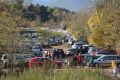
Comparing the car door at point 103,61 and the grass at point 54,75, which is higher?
the grass at point 54,75

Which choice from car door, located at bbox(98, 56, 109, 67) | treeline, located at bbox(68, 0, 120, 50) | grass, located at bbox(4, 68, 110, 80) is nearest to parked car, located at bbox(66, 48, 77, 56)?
treeline, located at bbox(68, 0, 120, 50)

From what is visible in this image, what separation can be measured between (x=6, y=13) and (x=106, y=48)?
2814cm

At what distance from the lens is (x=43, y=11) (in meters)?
190

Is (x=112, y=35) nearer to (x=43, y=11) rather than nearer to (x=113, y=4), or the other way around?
(x=113, y=4)

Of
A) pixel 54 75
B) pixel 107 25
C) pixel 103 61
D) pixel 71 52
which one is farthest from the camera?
→ pixel 71 52

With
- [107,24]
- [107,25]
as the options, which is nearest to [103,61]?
[107,25]

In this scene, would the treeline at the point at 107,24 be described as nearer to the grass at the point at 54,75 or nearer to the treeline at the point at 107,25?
the treeline at the point at 107,25

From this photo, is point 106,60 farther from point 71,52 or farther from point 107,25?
point 71,52

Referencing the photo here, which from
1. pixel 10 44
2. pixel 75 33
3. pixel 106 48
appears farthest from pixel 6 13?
pixel 75 33

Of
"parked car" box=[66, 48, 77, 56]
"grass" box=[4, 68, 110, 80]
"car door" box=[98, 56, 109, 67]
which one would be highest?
"grass" box=[4, 68, 110, 80]

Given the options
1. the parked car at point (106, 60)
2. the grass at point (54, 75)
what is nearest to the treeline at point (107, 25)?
the parked car at point (106, 60)

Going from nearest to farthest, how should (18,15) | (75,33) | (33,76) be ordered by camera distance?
1. (33,76)
2. (18,15)
3. (75,33)

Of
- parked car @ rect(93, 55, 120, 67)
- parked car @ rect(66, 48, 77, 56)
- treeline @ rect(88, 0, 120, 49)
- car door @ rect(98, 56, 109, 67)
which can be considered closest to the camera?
parked car @ rect(93, 55, 120, 67)

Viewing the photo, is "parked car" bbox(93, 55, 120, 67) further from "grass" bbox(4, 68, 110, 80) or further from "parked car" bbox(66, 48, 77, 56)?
"grass" bbox(4, 68, 110, 80)
